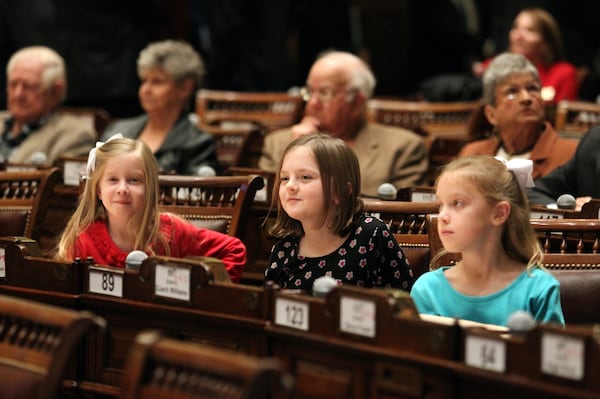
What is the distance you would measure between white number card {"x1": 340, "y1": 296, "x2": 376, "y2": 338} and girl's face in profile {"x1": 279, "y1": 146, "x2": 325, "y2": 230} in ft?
2.46

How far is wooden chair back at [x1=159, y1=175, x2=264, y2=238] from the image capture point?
407 cm

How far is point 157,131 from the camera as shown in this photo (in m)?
5.67

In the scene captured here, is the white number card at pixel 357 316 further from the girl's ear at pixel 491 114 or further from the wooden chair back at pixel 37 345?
the girl's ear at pixel 491 114

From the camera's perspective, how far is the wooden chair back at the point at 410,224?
3783 millimetres

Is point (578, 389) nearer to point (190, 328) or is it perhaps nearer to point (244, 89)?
point (190, 328)

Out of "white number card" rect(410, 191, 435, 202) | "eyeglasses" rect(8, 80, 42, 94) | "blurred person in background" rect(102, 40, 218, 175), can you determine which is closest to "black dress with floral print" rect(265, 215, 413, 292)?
"white number card" rect(410, 191, 435, 202)

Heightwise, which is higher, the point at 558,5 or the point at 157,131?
the point at 558,5

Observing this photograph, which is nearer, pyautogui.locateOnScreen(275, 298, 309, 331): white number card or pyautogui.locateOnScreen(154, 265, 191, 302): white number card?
pyautogui.locateOnScreen(275, 298, 309, 331): white number card

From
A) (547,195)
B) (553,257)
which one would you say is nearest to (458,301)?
(553,257)

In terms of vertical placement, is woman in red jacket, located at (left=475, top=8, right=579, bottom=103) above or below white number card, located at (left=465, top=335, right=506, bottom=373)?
above

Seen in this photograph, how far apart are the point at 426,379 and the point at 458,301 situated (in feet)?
1.93

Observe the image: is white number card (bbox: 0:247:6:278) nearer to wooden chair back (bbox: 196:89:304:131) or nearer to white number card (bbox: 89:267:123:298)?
white number card (bbox: 89:267:123:298)

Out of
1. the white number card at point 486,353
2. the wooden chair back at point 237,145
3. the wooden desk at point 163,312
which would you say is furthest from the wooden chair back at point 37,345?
the wooden chair back at point 237,145

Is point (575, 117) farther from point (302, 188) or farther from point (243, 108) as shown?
point (302, 188)
